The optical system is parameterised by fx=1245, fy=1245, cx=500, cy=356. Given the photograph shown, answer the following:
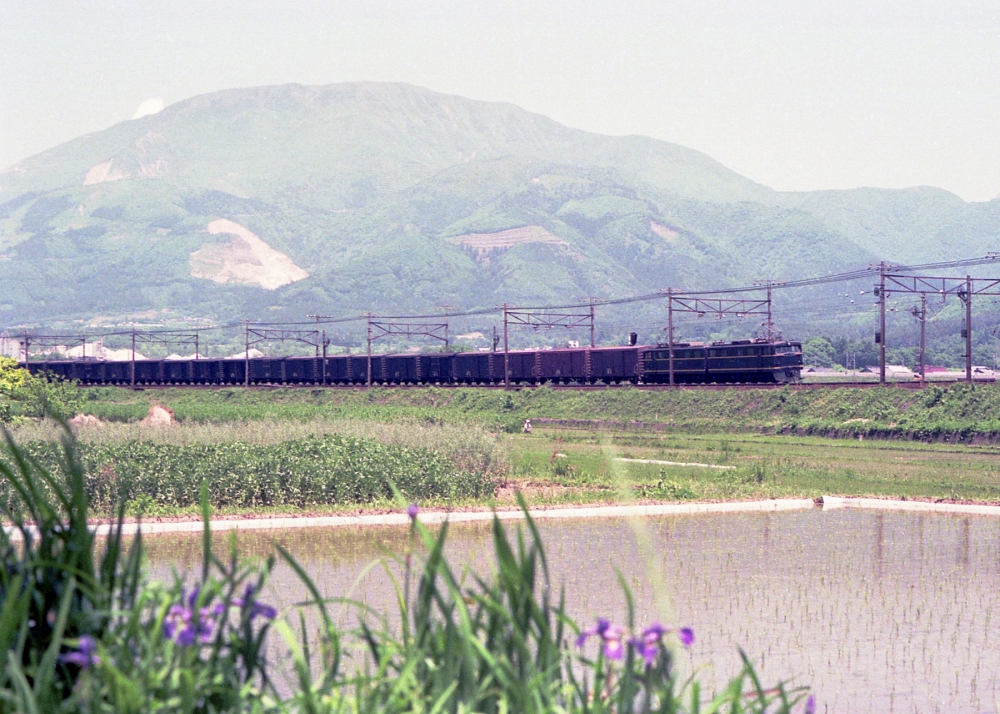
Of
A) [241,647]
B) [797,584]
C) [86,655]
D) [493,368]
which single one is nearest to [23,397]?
[493,368]

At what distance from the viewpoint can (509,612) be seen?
244 inches

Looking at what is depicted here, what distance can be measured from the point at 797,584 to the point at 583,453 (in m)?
25.2

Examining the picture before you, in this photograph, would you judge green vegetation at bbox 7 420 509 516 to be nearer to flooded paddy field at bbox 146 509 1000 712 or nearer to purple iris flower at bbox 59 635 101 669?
flooded paddy field at bbox 146 509 1000 712

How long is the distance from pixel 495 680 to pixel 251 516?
2077cm

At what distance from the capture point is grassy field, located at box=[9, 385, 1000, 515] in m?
27.7

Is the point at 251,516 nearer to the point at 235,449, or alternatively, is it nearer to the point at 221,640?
the point at 235,449

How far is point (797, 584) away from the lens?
1881 cm

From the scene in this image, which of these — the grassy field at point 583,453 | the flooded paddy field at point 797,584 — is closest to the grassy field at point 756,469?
the grassy field at point 583,453

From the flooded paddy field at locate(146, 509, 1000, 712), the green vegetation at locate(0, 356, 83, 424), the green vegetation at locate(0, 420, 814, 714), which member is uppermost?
the green vegetation at locate(0, 356, 83, 424)

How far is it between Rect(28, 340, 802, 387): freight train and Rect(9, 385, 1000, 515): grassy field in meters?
4.45

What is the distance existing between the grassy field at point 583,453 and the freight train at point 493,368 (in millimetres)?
4451

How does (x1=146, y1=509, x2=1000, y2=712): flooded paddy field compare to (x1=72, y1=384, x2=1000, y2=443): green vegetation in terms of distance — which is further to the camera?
(x1=72, y1=384, x2=1000, y2=443): green vegetation

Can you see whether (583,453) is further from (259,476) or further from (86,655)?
(86,655)

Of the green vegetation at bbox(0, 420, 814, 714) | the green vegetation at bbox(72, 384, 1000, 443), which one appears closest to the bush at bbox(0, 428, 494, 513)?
the green vegetation at bbox(72, 384, 1000, 443)
